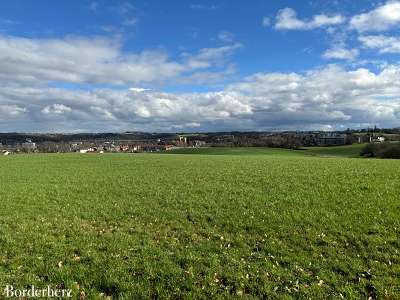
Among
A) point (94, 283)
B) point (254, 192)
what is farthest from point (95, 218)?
point (254, 192)

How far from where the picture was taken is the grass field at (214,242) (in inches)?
366

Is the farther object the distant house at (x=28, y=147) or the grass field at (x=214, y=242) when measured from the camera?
the distant house at (x=28, y=147)

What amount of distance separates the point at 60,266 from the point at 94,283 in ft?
5.03

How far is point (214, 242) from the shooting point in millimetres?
12445

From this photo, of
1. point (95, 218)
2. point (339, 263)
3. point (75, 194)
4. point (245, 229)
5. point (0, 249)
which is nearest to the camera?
point (339, 263)

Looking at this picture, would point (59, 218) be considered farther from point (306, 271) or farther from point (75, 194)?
point (306, 271)

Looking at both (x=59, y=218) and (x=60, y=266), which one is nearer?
(x=60, y=266)

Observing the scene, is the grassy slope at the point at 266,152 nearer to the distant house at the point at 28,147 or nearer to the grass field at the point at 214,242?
the distant house at the point at 28,147

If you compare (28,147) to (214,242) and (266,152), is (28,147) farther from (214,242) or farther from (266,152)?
(214,242)

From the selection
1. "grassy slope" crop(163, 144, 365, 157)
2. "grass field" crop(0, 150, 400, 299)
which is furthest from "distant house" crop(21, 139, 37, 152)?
"grass field" crop(0, 150, 400, 299)

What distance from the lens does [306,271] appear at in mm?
9969

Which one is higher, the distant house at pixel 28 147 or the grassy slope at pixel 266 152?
the distant house at pixel 28 147

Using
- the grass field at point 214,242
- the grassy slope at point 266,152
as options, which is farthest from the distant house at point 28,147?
the grass field at point 214,242

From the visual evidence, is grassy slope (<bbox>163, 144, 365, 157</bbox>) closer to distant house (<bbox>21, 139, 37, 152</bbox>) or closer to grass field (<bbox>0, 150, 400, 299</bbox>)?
distant house (<bbox>21, 139, 37, 152</bbox>)
